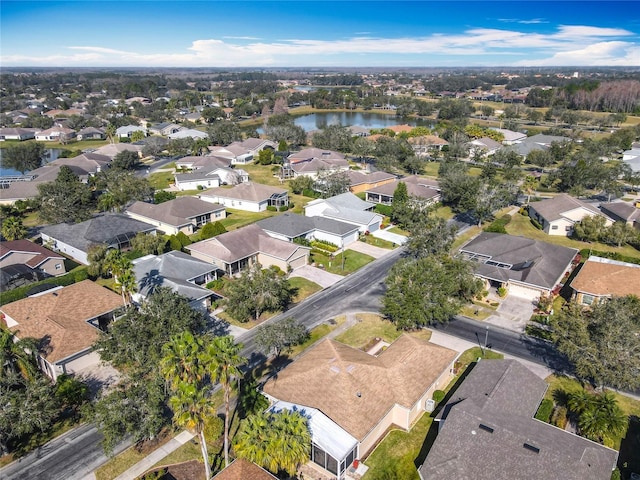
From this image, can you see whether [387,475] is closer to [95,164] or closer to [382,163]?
[382,163]

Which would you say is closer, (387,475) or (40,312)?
(387,475)

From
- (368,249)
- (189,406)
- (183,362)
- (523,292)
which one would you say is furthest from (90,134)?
(189,406)

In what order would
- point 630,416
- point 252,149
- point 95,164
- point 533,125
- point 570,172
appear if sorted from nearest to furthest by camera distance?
point 630,416 → point 570,172 → point 95,164 → point 252,149 → point 533,125

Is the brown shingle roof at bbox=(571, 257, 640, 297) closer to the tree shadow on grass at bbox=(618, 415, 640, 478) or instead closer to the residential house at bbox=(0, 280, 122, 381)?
the tree shadow on grass at bbox=(618, 415, 640, 478)

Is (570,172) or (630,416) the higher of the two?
(570,172)

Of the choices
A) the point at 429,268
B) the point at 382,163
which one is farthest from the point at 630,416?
the point at 382,163


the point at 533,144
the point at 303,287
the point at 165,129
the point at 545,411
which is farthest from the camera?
the point at 165,129

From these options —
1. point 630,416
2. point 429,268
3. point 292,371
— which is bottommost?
point 630,416

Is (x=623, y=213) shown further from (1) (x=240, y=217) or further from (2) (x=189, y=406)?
(2) (x=189, y=406)
